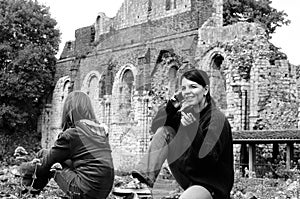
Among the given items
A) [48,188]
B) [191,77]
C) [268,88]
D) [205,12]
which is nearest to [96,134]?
[191,77]

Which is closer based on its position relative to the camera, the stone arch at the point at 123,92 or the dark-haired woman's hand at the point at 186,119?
the dark-haired woman's hand at the point at 186,119

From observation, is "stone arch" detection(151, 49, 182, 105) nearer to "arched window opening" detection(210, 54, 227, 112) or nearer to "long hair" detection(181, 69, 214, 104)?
"arched window opening" detection(210, 54, 227, 112)

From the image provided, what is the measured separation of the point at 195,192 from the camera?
3152 mm

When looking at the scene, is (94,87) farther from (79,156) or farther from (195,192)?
(195,192)

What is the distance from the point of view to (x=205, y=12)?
67.8 feet

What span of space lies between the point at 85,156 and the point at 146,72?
1824cm

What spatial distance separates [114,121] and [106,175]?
20.8 m

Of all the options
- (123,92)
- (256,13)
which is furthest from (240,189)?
(256,13)

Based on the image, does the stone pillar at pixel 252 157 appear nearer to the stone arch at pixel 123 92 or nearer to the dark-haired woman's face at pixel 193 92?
the stone arch at pixel 123 92

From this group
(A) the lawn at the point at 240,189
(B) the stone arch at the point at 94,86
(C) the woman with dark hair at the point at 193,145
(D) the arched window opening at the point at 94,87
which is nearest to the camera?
(C) the woman with dark hair at the point at 193,145

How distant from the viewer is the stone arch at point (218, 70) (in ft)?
62.1

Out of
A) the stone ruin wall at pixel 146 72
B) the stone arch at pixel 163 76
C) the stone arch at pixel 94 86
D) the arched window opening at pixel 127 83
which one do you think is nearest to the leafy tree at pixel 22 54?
the stone ruin wall at pixel 146 72

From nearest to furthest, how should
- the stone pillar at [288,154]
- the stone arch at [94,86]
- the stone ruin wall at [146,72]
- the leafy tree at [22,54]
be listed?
the stone pillar at [288,154] < the stone ruin wall at [146,72] < the stone arch at [94,86] < the leafy tree at [22,54]

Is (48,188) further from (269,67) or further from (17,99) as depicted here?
(17,99)
